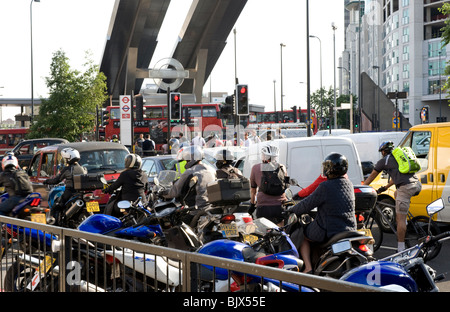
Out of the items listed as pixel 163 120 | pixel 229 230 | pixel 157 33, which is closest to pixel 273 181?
pixel 229 230

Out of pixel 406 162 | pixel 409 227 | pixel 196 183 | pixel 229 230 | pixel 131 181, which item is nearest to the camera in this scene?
pixel 229 230

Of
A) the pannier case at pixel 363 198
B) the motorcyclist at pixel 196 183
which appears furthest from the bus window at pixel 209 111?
the pannier case at pixel 363 198

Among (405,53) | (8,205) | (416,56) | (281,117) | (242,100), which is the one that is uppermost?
(405,53)

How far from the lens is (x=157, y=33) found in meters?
60.5

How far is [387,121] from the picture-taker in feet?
→ 171

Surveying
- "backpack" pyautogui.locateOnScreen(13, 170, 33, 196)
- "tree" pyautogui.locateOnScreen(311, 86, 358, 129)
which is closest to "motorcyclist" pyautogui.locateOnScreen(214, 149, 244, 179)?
"backpack" pyautogui.locateOnScreen(13, 170, 33, 196)

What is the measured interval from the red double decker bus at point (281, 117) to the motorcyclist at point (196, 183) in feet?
122

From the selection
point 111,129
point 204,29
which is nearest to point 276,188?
point 111,129

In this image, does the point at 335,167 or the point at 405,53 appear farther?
the point at 405,53

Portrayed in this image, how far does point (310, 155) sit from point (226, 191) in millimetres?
4345

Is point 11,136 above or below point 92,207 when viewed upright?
above

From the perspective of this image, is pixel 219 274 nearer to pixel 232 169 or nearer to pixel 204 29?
pixel 232 169

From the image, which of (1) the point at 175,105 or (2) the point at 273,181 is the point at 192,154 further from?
(1) the point at 175,105
